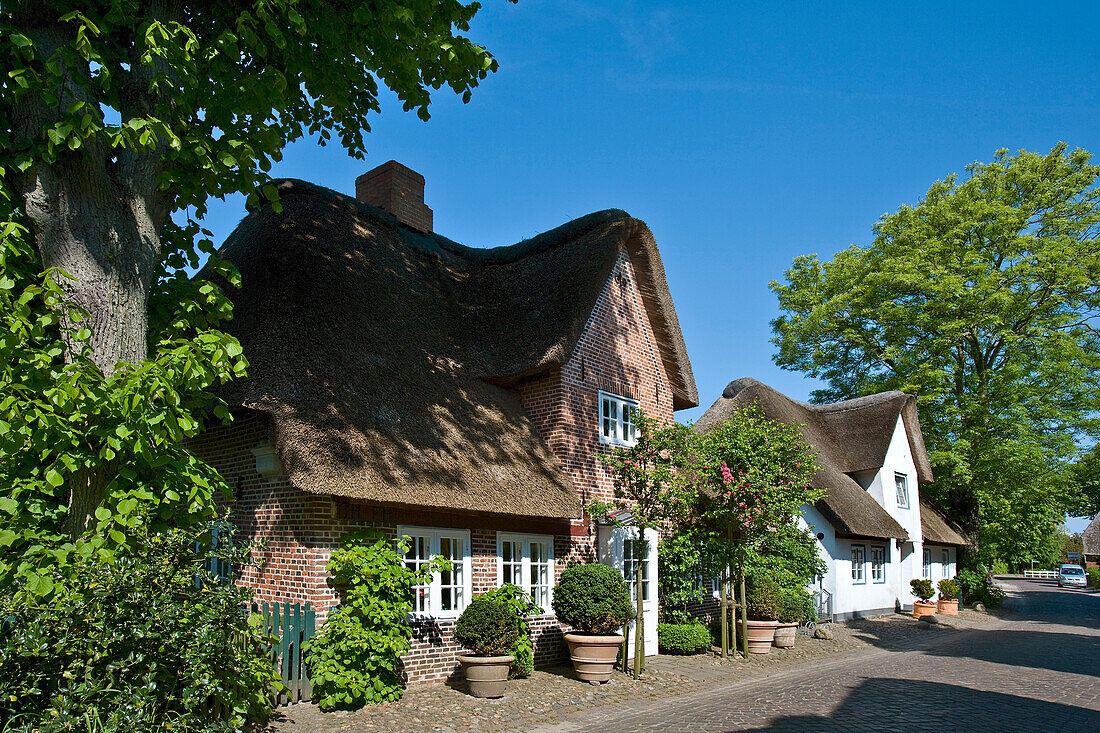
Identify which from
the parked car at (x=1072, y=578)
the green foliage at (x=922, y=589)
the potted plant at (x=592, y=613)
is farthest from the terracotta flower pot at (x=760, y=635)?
the parked car at (x=1072, y=578)

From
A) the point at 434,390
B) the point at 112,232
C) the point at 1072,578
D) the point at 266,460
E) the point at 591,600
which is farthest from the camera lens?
the point at 1072,578

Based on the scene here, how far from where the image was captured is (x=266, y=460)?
1057 centimetres

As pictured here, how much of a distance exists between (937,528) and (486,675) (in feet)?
85.5

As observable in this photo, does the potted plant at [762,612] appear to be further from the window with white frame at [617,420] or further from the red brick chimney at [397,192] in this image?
the red brick chimney at [397,192]

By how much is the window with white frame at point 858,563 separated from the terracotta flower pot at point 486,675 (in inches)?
676

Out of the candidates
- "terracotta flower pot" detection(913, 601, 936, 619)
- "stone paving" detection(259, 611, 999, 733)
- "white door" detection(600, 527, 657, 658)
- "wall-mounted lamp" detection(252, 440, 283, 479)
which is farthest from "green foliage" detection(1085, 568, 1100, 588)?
"wall-mounted lamp" detection(252, 440, 283, 479)

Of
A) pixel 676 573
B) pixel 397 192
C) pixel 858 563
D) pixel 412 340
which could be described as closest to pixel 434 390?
pixel 412 340

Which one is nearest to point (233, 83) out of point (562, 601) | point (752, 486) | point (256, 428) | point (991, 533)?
point (256, 428)

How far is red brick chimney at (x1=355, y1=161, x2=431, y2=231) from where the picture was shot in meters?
16.8

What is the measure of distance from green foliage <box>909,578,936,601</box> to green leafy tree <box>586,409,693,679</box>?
16.1 meters

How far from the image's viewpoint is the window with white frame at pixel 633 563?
1447cm

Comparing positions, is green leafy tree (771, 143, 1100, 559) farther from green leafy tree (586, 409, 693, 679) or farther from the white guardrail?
the white guardrail

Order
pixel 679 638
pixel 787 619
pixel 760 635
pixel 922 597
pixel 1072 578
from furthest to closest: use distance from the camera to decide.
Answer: pixel 1072 578 → pixel 922 597 → pixel 787 619 → pixel 760 635 → pixel 679 638

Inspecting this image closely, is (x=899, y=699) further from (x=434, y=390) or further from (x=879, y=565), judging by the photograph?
(x=879, y=565)
